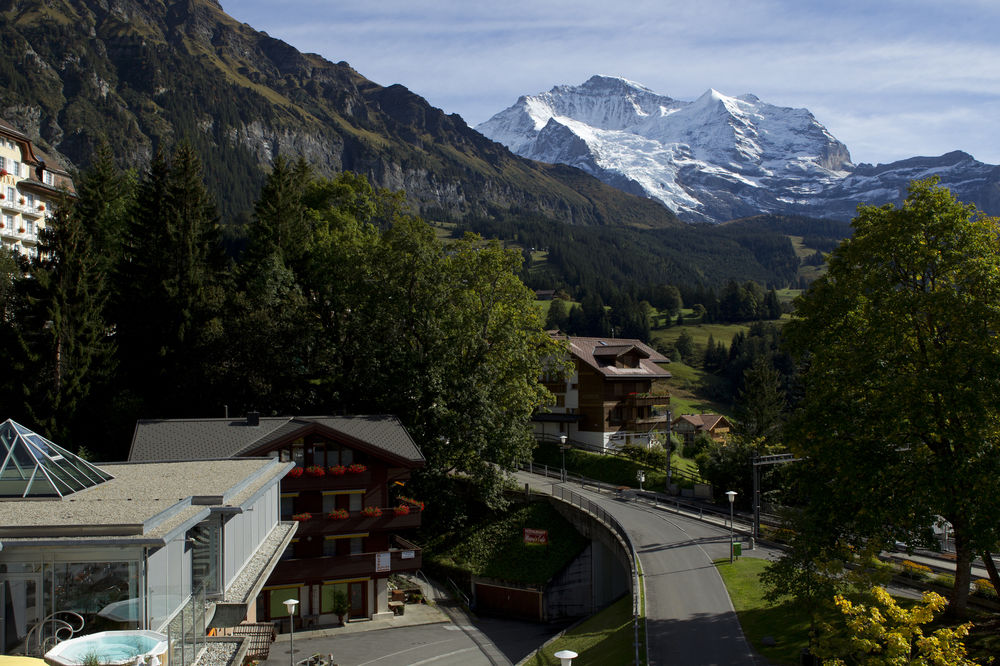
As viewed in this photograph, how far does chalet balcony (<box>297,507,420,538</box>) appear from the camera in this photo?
4159 cm

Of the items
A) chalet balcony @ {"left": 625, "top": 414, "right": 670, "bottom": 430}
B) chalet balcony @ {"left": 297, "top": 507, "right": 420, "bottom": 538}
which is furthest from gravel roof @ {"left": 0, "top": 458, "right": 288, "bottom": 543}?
chalet balcony @ {"left": 625, "top": 414, "right": 670, "bottom": 430}

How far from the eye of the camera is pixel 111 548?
15.1 m

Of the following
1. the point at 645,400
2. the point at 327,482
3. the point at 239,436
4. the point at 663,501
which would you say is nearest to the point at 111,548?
the point at 239,436

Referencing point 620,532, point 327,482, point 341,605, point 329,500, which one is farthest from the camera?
point 620,532

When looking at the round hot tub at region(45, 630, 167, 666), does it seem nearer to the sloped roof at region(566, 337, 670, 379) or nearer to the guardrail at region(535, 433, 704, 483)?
the guardrail at region(535, 433, 704, 483)

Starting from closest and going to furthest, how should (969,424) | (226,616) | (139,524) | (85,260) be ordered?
(139,524), (226,616), (969,424), (85,260)

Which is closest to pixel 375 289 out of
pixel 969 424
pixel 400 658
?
pixel 400 658

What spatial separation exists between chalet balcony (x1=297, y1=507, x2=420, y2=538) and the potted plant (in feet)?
12.3

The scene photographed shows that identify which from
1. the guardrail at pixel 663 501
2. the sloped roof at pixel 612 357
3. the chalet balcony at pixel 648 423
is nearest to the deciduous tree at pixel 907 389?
the guardrail at pixel 663 501

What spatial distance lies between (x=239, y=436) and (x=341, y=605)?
10.9 metres

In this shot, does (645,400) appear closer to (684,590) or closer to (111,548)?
(684,590)

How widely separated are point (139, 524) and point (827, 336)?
74.5 ft

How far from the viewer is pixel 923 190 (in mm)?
26453

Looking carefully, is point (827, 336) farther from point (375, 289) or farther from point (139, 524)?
point (375, 289)
